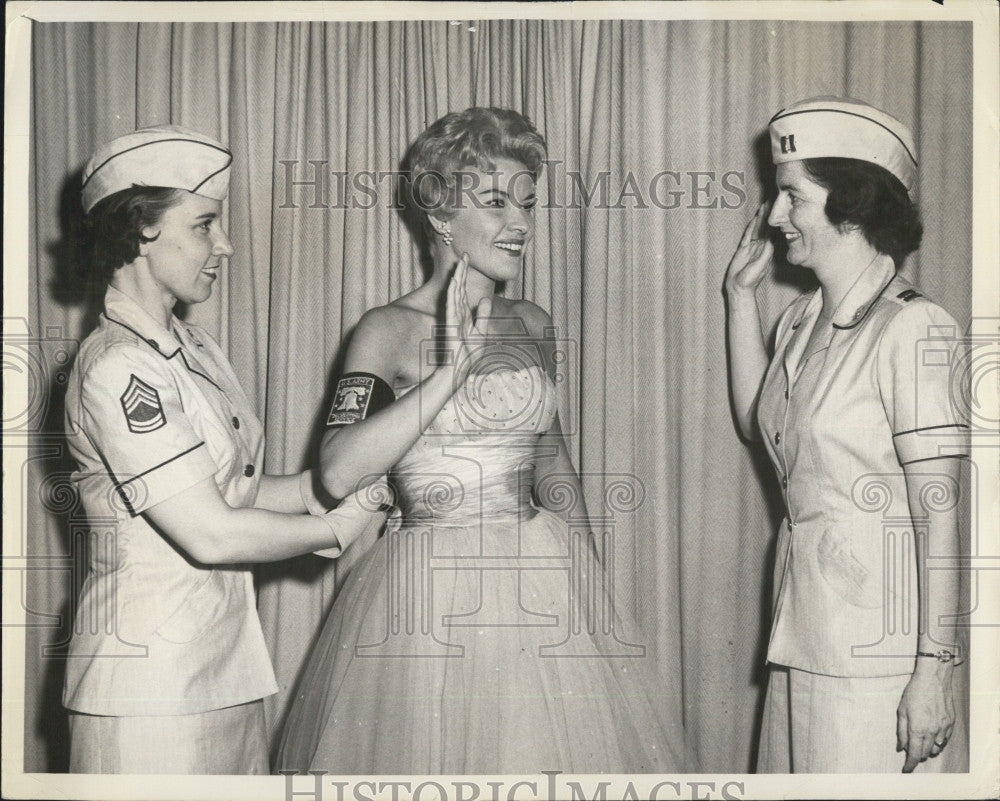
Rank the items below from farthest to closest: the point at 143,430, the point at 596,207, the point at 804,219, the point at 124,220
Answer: the point at 596,207, the point at 804,219, the point at 124,220, the point at 143,430

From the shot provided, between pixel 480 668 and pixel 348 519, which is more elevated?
pixel 348 519

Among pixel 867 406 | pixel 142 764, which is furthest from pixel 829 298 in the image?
pixel 142 764

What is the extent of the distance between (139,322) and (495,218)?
32.2 inches

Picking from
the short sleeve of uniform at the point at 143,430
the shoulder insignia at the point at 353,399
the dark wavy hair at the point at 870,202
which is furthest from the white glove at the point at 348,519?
the dark wavy hair at the point at 870,202

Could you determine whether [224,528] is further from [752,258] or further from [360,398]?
[752,258]

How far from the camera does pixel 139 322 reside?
2303 millimetres

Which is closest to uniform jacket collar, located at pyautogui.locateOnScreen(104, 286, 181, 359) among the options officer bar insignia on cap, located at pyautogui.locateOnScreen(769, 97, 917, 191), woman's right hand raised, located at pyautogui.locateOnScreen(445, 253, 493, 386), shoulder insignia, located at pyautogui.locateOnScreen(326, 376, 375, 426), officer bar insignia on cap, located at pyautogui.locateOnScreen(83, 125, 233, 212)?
officer bar insignia on cap, located at pyautogui.locateOnScreen(83, 125, 233, 212)

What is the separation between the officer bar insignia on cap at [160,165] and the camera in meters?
2.37

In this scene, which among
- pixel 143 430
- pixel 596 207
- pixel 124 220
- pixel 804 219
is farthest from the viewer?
pixel 596 207

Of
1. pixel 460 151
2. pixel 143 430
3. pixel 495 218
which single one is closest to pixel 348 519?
pixel 143 430

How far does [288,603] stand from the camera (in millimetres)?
2547

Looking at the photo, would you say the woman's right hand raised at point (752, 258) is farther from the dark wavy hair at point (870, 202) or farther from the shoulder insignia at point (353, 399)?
the shoulder insignia at point (353, 399)

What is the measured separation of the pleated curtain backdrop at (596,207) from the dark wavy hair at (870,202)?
100 millimetres

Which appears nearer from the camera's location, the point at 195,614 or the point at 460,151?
the point at 195,614
